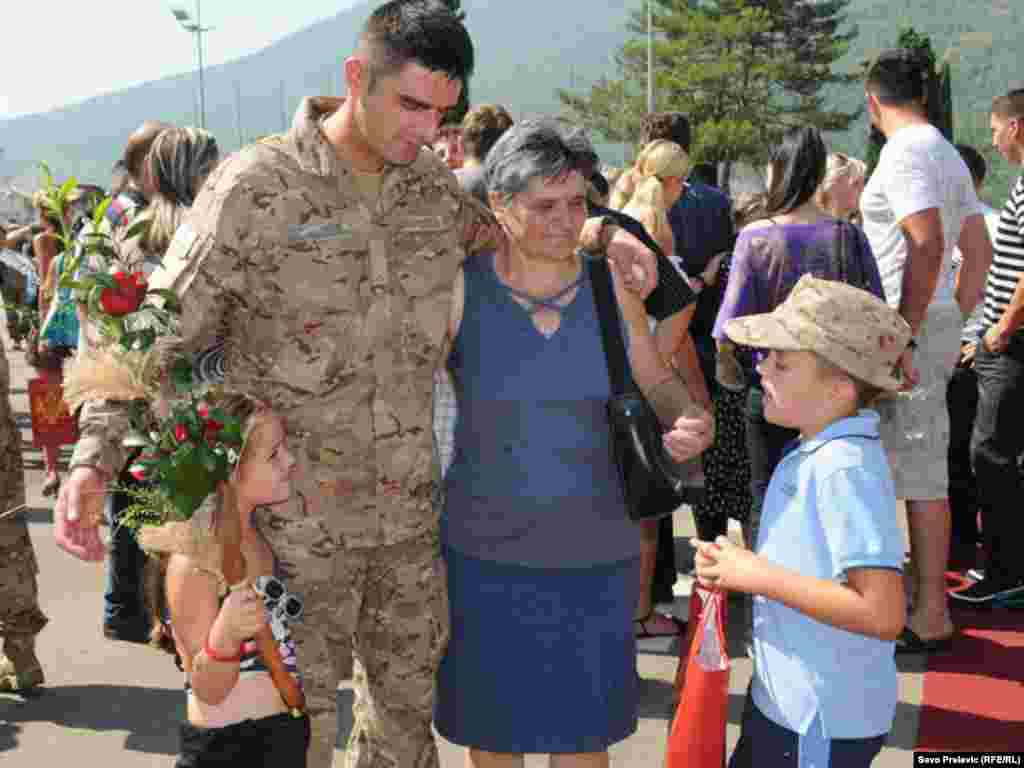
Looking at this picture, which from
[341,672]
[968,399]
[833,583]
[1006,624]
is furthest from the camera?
[968,399]

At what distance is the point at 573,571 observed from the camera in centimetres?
298

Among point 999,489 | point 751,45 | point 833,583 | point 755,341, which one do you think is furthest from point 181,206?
point 751,45

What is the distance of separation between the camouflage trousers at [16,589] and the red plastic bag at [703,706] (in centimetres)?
302

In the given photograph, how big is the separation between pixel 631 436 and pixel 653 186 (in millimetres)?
2890

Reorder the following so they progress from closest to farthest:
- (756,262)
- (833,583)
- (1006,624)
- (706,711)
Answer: (833,583) < (706,711) < (756,262) < (1006,624)

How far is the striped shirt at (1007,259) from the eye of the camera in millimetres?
5406

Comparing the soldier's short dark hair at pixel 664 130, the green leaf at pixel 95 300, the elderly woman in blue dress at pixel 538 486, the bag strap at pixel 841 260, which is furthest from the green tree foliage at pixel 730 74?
the green leaf at pixel 95 300

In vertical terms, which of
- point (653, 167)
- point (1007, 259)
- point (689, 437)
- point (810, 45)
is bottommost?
point (689, 437)

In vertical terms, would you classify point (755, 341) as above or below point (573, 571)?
above

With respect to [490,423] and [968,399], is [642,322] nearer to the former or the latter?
[490,423]

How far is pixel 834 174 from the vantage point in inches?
209

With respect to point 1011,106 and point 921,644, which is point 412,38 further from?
point 1011,106

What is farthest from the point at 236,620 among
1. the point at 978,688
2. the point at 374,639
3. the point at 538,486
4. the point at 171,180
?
the point at 978,688

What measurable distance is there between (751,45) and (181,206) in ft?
204
